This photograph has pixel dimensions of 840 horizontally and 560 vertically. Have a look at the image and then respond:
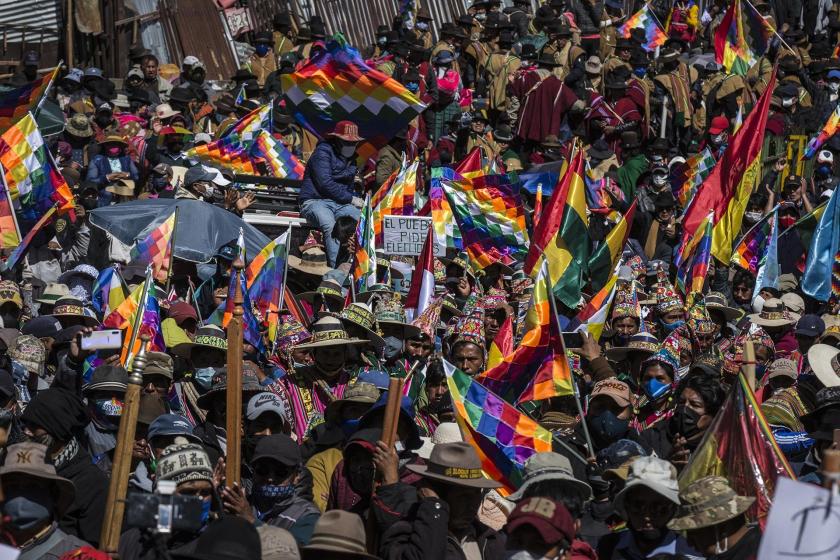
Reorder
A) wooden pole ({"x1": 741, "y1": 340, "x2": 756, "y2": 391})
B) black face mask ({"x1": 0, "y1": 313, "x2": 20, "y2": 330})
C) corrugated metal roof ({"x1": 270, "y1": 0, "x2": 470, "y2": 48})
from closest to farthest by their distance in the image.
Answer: wooden pole ({"x1": 741, "y1": 340, "x2": 756, "y2": 391}), black face mask ({"x1": 0, "y1": 313, "x2": 20, "y2": 330}), corrugated metal roof ({"x1": 270, "y1": 0, "x2": 470, "y2": 48})

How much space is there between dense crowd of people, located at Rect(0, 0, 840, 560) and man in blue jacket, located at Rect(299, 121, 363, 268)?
0.09 ft

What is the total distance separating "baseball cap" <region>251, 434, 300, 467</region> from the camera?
7.52 meters

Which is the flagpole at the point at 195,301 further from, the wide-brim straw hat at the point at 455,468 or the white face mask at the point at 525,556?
the white face mask at the point at 525,556

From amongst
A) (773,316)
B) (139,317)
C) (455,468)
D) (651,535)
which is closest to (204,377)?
(139,317)

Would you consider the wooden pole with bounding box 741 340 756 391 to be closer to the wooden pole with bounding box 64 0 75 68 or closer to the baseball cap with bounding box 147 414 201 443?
the baseball cap with bounding box 147 414 201 443

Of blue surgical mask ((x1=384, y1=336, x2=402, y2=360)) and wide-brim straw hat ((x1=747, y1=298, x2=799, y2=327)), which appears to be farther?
wide-brim straw hat ((x1=747, y1=298, x2=799, y2=327))

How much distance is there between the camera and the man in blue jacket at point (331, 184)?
51.7 ft

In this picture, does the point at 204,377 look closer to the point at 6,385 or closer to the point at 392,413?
the point at 6,385

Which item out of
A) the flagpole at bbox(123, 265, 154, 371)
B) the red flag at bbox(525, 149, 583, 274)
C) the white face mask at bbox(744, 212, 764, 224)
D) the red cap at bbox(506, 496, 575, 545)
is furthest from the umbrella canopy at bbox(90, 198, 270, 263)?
the red cap at bbox(506, 496, 575, 545)

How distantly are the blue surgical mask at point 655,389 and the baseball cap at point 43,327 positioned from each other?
4.04 metres

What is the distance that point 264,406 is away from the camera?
8359mm

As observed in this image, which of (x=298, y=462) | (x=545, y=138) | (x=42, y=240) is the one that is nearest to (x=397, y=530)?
(x=298, y=462)

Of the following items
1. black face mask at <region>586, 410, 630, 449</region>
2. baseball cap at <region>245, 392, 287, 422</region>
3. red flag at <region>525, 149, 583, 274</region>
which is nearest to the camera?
baseball cap at <region>245, 392, 287, 422</region>

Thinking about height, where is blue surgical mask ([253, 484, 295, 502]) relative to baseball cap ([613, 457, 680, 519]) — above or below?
below
